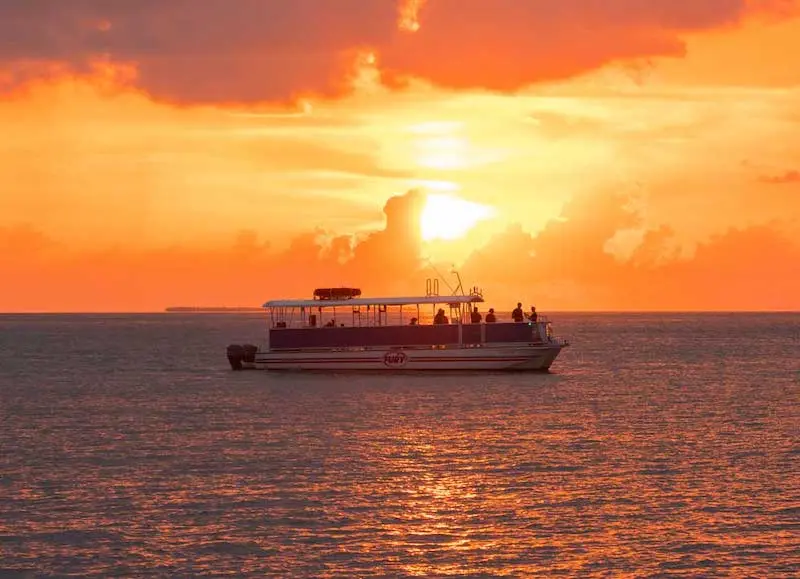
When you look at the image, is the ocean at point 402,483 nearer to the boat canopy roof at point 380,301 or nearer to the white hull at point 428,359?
the white hull at point 428,359

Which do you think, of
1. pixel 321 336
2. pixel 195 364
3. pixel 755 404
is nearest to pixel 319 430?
pixel 755 404

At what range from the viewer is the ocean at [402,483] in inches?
1341

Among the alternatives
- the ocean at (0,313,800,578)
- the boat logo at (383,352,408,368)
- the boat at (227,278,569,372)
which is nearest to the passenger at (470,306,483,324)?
the boat at (227,278,569,372)

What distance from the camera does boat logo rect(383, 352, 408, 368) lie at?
336 feet

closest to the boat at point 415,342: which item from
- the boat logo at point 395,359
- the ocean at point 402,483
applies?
the boat logo at point 395,359

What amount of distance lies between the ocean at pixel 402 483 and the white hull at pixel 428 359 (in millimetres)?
8447

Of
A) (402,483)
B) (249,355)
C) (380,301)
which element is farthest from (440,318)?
(402,483)

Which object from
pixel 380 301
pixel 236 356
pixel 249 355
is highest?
pixel 380 301

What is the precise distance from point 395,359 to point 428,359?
341 cm

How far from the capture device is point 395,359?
338 feet

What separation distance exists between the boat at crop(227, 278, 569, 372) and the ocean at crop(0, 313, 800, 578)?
29.7 feet

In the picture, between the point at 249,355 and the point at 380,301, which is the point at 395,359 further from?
the point at 249,355

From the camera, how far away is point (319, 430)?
6425cm

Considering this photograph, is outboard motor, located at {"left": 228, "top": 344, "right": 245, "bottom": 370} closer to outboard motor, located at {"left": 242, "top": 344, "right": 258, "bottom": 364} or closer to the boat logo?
outboard motor, located at {"left": 242, "top": 344, "right": 258, "bottom": 364}
